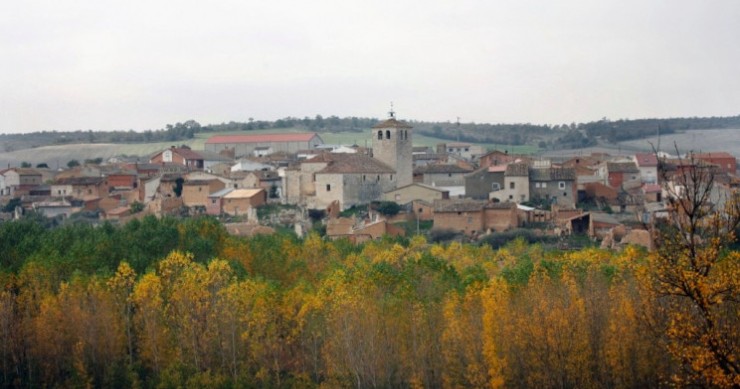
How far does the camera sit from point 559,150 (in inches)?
3506

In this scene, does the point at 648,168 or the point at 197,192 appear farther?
the point at 648,168

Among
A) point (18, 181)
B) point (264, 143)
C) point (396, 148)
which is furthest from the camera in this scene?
point (264, 143)

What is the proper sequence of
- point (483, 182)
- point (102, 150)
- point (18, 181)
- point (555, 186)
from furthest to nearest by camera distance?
point (102, 150), point (18, 181), point (483, 182), point (555, 186)

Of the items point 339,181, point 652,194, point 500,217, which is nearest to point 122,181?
point 339,181

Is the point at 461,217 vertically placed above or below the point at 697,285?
below

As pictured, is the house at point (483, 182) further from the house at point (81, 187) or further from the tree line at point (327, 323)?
the house at point (81, 187)

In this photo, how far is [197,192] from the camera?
52.3m

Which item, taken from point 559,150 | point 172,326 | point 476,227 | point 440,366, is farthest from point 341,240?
point 559,150

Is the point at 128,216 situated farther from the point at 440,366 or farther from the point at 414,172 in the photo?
the point at 440,366

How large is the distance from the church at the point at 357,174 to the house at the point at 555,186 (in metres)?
6.07

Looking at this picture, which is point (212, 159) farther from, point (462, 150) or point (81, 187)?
point (462, 150)

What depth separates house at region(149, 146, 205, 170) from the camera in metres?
67.4

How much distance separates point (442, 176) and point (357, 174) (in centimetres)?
623

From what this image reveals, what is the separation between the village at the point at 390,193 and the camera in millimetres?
42938
